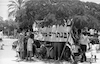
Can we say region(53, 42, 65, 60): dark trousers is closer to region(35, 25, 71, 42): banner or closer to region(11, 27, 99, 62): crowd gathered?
region(11, 27, 99, 62): crowd gathered

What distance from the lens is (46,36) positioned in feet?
23.9

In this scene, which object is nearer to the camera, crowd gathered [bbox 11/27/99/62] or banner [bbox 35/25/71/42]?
banner [bbox 35/25/71/42]

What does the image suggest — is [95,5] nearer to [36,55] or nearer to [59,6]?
[59,6]

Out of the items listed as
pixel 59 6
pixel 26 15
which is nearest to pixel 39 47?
pixel 26 15

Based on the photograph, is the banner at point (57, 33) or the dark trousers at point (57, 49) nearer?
the banner at point (57, 33)

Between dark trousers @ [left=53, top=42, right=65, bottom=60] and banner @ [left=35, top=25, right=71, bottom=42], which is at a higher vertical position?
banner @ [left=35, top=25, right=71, bottom=42]

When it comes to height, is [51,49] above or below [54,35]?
below

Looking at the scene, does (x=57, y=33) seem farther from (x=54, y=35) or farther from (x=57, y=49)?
(x=57, y=49)

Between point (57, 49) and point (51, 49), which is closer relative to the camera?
point (57, 49)

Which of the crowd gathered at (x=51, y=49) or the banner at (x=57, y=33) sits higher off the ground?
the banner at (x=57, y=33)

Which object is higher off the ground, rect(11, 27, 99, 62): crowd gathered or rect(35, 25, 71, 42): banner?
rect(35, 25, 71, 42): banner

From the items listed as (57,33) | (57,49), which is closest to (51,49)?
(57,49)

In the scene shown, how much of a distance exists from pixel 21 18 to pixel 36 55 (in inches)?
76.7

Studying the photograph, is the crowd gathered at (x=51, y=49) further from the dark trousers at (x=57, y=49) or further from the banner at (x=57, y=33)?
the banner at (x=57, y=33)
